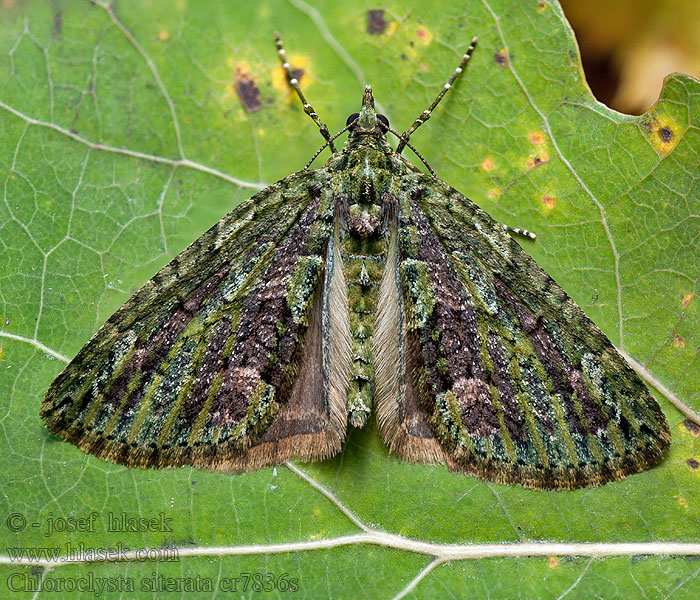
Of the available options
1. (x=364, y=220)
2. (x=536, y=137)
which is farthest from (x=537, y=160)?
(x=364, y=220)

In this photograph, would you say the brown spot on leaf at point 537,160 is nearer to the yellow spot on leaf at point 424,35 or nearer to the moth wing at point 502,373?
the moth wing at point 502,373

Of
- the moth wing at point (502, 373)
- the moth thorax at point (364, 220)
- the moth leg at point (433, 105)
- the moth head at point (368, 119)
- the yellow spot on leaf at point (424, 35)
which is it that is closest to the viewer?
the moth wing at point (502, 373)

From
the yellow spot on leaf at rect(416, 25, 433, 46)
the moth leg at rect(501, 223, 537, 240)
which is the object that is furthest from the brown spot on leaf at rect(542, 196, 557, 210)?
the yellow spot on leaf at rect(416, 25, 433, 46)

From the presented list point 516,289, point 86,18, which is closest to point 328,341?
point 516,289

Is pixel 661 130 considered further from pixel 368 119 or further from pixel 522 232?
pixel 368 119

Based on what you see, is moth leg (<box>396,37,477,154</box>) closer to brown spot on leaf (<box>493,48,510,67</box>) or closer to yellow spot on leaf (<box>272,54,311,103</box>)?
brown spot on leaf (<box>493,48,510,67</box>)

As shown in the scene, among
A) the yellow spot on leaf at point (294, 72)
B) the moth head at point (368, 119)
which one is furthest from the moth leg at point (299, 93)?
the moth head at point (368, 119)

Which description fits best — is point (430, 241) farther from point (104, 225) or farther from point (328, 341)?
point (104, 225)
